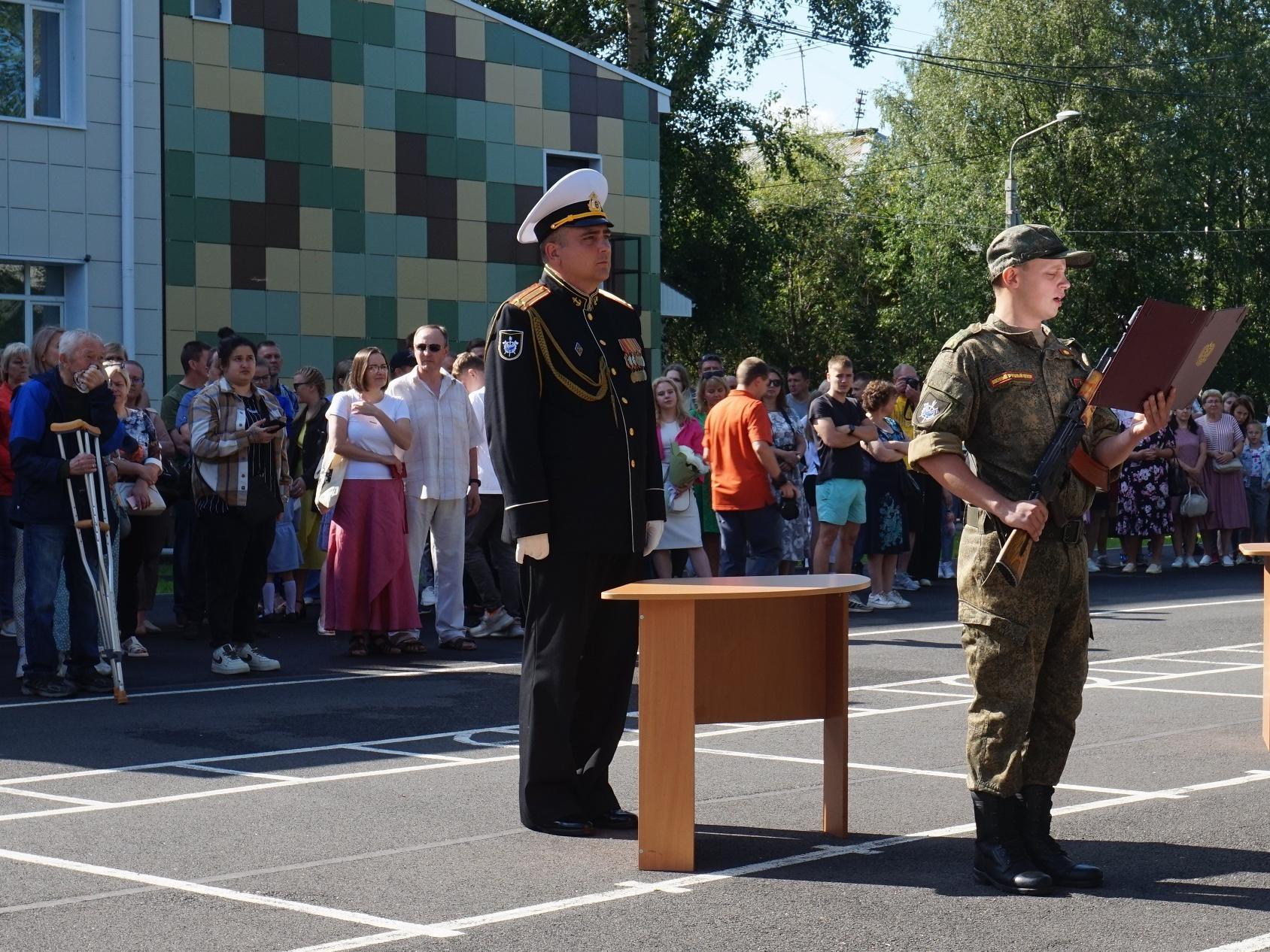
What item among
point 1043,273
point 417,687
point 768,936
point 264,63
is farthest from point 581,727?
point 264,63

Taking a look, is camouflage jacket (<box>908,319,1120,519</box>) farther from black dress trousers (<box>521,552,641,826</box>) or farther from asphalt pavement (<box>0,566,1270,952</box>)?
black dress trousers (<box>521,552,641,826</box>)

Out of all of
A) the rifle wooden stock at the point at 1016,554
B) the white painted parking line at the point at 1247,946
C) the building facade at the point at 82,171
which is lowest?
the white painted parking line at the point at 1247,946

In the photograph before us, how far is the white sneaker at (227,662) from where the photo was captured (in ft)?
37.8

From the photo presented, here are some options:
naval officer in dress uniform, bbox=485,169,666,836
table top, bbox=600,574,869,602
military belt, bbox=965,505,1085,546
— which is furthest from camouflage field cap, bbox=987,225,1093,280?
naval officer in dress uniform, bbox=485,169,666,836

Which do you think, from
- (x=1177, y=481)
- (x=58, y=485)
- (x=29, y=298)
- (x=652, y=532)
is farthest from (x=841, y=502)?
(x=29, y=298)

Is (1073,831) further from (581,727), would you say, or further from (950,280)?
(950,280)

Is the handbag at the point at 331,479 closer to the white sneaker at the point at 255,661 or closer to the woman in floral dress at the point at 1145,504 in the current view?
the white sneaker at the point at 255,661

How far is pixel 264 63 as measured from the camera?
23.8 metres

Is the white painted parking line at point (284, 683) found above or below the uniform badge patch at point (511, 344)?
below

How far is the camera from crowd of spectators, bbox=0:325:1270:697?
10.7m

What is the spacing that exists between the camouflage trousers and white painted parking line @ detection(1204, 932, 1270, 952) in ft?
2.91

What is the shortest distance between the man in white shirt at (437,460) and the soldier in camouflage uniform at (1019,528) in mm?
7255

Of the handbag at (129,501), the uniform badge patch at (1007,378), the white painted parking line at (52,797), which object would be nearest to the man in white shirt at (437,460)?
the handbag at (129,501)

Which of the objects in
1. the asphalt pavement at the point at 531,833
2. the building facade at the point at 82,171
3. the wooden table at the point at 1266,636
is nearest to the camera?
the asphalt pavement at the point at 531,833
